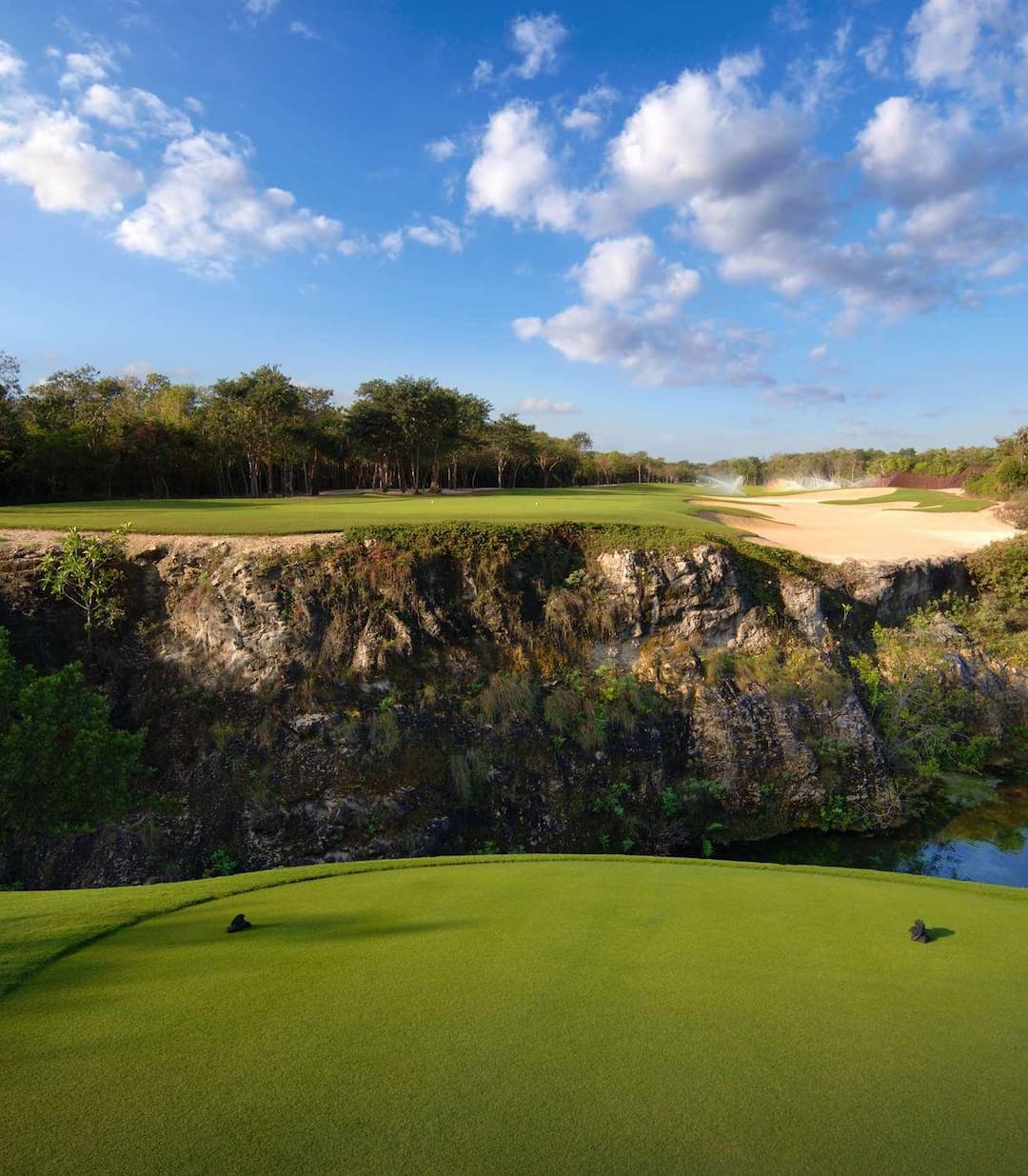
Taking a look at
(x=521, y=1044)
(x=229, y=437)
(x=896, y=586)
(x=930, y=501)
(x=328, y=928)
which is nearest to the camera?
(x=521, y=1044)

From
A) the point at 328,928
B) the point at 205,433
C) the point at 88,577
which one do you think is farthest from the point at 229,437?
the point at 328,928

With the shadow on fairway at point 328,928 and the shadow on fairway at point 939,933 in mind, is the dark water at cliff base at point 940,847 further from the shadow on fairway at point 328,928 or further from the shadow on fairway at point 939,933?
the shadow on fairway at point 328,928

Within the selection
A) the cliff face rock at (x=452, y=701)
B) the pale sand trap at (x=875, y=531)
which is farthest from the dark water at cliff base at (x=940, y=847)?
the pale sand trap at (x=875, y=531)

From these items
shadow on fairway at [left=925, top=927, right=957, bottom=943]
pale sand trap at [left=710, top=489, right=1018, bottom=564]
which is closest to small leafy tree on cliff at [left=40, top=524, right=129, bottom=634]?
shadow on fairway at [left=925, top=927, right=957, bottom=943]

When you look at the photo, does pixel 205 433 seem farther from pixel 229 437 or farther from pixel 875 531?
pixel 875 531

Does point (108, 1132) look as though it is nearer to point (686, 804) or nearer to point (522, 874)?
point (522, 874)

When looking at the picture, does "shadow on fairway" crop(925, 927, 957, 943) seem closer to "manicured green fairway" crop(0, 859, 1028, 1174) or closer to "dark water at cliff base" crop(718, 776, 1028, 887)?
"manicured green fairway" crop(0, 859, 1028, 1174)

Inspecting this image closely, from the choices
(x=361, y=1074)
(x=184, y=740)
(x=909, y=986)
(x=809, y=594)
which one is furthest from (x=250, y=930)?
(x=809, y=594)
